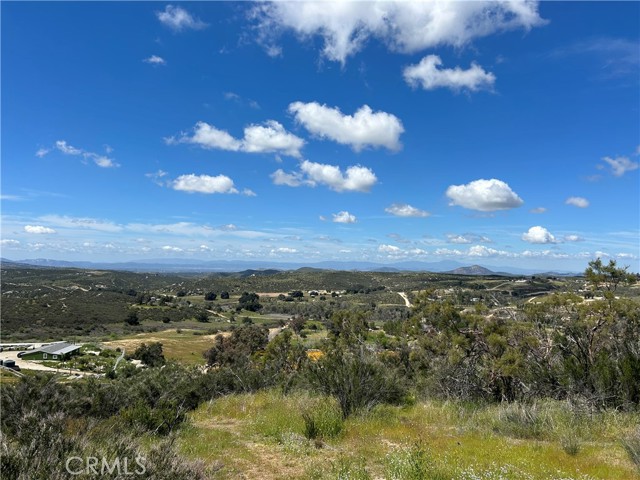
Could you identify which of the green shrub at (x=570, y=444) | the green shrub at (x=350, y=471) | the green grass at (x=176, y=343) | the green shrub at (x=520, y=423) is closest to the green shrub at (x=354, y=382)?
the green shrub at (x=520, y=423)

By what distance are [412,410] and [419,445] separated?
3.57 meters

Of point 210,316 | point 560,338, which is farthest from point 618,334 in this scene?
point 210,316

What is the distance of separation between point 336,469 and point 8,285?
17732cm

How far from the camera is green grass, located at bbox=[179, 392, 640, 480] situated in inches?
232

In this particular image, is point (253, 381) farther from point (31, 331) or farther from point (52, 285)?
point (52, 285)

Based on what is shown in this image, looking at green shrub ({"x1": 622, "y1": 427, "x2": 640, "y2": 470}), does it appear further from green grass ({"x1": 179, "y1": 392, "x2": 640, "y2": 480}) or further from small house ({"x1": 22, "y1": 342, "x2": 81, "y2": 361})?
small house ({"x1": 22, "y1": 342, "x2": 81, "y2": 361})

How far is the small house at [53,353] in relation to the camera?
184ft

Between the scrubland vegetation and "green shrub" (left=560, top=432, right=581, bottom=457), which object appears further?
"green shrub" (left=560, top=432, right=581, bottom=457)

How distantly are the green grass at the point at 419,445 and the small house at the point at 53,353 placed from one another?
57641 mm

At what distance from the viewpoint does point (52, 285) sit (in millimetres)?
151500

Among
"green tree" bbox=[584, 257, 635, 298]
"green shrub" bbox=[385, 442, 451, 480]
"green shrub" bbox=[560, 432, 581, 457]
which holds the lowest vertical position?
"green shrub" bbox=[560, 432, 581, 457]

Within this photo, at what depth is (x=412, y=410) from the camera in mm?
10664

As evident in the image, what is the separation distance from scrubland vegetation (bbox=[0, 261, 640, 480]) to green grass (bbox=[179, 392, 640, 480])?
37 millimetres

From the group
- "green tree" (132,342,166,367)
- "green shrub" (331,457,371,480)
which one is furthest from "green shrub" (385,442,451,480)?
"green tree" (132,342,166,367)
